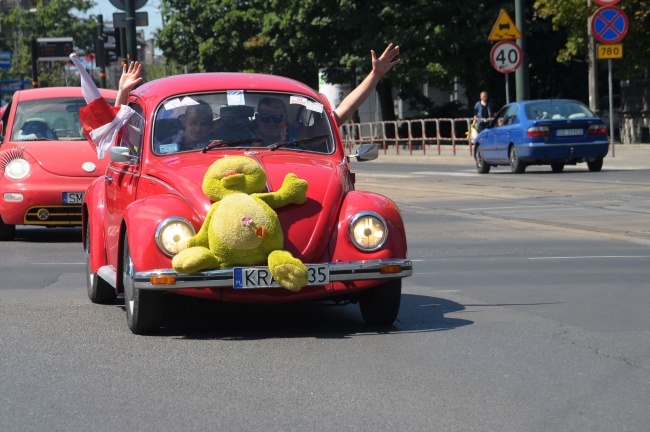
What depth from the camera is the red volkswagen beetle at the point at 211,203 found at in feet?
25.5

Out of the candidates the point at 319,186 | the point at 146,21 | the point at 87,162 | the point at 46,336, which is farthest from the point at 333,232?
the point at 146,21

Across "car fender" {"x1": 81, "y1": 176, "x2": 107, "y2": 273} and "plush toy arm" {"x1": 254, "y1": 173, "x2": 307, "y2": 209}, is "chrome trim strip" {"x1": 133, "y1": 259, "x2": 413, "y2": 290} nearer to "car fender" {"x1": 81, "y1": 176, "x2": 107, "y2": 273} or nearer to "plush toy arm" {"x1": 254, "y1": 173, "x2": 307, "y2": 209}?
"plush toy arm" {"x1": 254, "y1": 173, "x2": 307, "y2": 209}

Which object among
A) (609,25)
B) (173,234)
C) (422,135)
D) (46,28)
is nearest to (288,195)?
(173,234)

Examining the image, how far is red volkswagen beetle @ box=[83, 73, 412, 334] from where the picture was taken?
25.5ft

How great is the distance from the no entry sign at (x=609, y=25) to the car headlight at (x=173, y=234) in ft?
73.5

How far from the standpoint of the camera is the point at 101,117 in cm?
962

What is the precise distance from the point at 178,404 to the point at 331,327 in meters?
2.44

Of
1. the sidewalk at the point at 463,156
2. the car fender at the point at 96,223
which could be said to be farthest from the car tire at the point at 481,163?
the car fender at the point at 96,223

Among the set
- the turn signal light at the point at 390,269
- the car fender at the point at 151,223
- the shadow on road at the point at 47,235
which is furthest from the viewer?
the shadow on road at the point at 47,235

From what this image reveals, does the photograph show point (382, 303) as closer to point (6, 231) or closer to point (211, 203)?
point (211, 203)

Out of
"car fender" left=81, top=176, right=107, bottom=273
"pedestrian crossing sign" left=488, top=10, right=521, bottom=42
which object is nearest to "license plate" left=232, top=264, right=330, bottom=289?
"car fender" left=81, top=176, right=107, bottom=273

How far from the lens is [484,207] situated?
62.3ft

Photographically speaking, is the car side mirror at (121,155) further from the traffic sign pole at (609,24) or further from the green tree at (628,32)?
the green tree at (628,32)

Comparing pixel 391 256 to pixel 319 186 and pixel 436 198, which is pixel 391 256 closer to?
pixel 319 186
